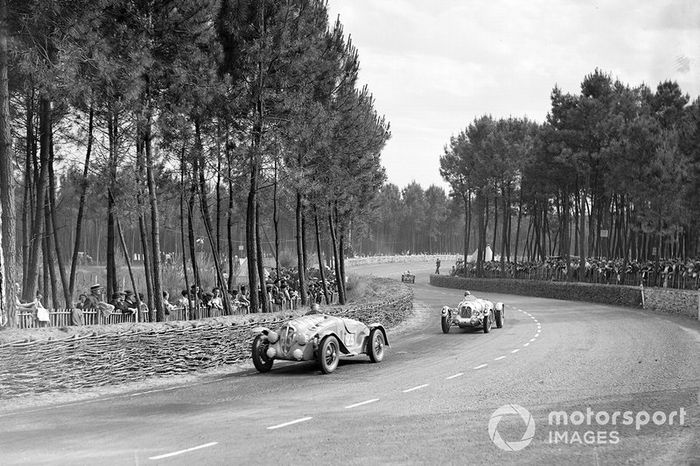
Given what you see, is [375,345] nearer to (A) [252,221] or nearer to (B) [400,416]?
(A) [252,221]

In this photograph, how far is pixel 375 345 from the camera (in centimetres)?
1717

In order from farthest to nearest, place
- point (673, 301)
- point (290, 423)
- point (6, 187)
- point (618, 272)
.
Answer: point (618, 272) < point (673, 301) < point (6, 187) < point (290, 423)

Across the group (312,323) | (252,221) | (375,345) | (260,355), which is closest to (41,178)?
(252,221)

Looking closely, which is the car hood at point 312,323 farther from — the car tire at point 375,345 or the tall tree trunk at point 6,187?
the tall tree trunk at point 6,187

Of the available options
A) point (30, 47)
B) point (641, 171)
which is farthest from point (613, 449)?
point (641, 171)

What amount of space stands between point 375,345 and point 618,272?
100ft

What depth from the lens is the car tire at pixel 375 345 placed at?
671 inches

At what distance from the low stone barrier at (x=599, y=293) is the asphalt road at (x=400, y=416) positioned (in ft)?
52.3

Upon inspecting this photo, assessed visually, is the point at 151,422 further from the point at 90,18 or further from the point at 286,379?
the point at 90,18

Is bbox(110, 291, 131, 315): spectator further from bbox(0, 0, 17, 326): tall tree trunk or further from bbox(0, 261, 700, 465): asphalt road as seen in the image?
bbox(0, 0, 17, 326): tall tree trunk

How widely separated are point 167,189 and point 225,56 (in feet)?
15.9

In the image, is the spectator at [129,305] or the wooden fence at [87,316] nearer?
the wooden fence at [87,316]

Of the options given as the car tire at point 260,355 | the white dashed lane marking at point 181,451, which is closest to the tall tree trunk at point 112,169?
the car tire at point 260,355

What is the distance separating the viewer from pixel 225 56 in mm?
22266
